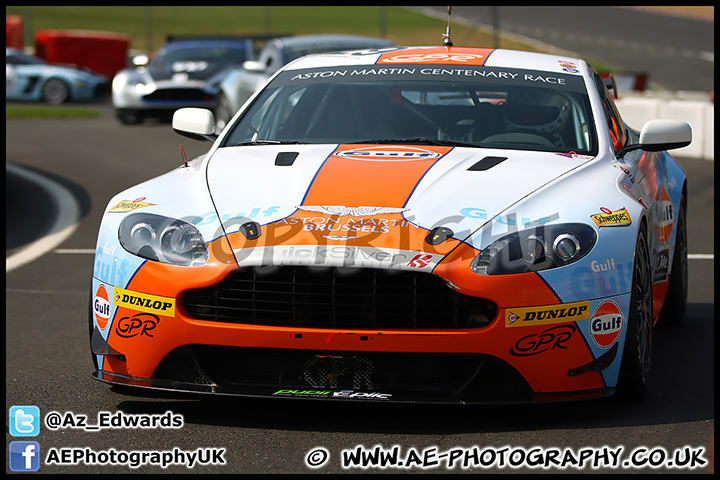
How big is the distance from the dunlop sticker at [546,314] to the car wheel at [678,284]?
1916mm

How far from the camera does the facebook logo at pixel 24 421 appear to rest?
13.6ft

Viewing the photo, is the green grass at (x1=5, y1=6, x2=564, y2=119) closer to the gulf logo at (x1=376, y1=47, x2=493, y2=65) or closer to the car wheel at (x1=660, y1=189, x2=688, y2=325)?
the gulf logo at (x1=376, y1=47, x2=493, y2=65)

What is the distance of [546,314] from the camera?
13.5ft

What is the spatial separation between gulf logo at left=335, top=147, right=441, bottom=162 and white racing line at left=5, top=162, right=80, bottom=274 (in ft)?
11.2

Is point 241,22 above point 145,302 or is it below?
below

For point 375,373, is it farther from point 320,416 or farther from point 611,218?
point 611,218

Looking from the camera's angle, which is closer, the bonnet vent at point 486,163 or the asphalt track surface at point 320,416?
the asphalt track surface at point 320,416

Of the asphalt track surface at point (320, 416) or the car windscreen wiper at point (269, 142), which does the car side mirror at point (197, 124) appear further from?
the asphalt track surface at point (320, 416)

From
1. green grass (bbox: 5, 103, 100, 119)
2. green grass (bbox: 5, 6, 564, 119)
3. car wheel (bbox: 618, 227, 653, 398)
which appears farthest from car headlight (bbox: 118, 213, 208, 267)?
green grass (bbox: 5, 6, 564, 119)

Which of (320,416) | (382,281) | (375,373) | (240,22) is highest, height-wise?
(382,281)

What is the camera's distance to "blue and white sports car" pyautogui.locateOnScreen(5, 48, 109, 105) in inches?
880

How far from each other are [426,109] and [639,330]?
68.6 inches

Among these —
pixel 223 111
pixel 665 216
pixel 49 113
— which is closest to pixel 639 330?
pixel 665 216

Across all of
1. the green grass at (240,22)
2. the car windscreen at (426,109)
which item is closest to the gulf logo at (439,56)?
the car windscreen at (426,109)
